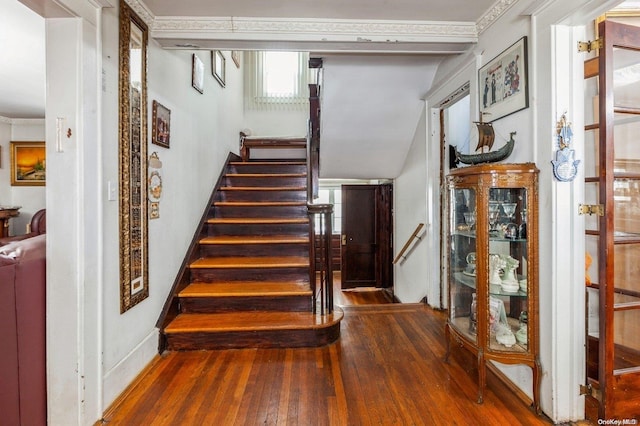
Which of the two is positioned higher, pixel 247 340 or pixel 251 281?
pixel 251 281

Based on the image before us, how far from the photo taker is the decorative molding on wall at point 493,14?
6.07ft

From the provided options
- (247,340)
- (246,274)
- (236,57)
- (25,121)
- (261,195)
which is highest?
(236,57)

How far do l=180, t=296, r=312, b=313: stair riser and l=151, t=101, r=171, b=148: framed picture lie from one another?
1.29 metres

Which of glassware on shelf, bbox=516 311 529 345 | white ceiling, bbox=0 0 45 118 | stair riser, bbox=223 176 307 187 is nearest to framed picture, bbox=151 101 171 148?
white ceiling, bbox=0 0 45 118

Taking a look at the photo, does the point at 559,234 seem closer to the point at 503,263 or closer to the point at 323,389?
the point at 503,263

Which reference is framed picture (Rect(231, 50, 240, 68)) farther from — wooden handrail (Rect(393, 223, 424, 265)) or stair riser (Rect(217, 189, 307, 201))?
wooden handrail (Rect(393, 223, 424, 265))

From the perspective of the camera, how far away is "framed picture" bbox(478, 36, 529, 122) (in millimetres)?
1746

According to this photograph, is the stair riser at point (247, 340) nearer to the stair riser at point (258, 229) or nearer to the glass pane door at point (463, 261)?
the glass pane door at point (463, 261)

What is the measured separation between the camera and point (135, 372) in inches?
76.9

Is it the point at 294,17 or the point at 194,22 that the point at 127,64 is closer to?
the point at 194,22

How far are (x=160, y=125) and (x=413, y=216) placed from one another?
9.68ft

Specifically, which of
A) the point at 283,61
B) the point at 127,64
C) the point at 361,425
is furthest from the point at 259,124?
the point at 361,425

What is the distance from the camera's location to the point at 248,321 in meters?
Answer: 2.39

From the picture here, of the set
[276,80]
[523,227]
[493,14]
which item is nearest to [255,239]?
[523,227]
